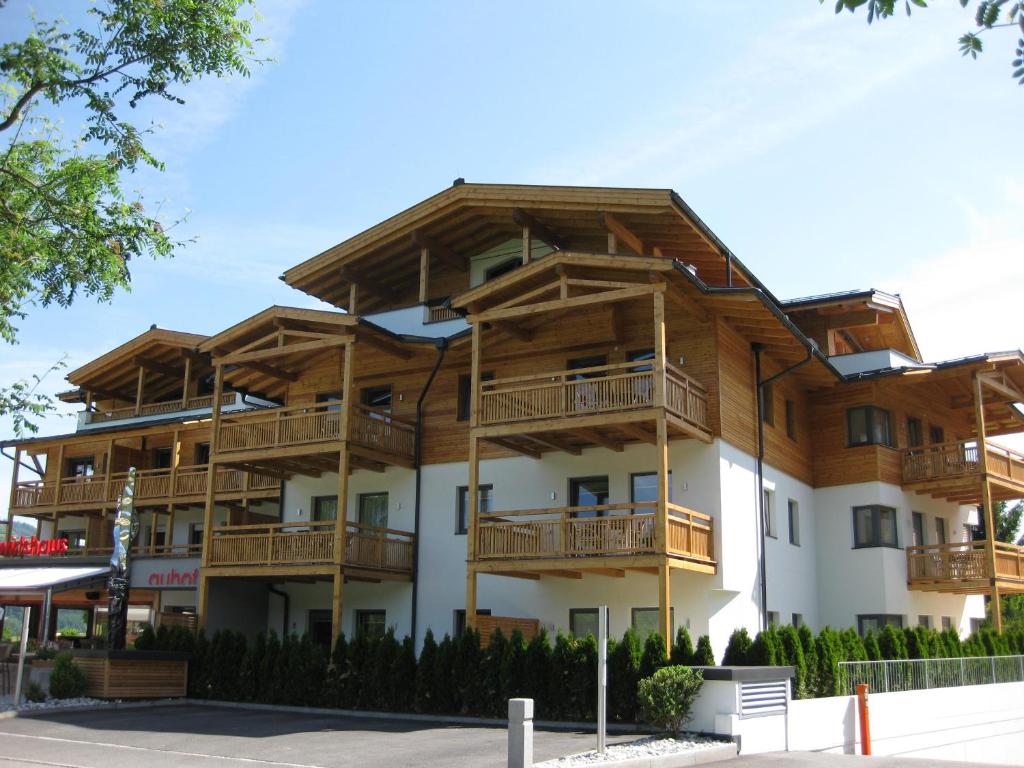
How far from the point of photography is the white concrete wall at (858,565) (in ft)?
90.5

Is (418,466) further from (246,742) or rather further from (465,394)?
(246,742)

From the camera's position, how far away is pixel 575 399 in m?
22.4

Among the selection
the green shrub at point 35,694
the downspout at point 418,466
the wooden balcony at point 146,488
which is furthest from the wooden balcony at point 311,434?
the green shrub at point 35,694

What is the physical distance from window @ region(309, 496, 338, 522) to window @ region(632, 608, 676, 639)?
9415 mm

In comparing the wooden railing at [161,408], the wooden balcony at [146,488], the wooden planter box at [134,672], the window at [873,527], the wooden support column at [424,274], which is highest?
the wooden support column at [424,274]

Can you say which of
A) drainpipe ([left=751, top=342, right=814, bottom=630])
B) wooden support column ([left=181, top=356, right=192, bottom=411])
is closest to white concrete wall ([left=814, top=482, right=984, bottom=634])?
drainpipe ([left=751, top=342, right=814, bottom=630])

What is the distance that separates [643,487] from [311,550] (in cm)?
804

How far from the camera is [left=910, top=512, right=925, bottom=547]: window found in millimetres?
29750

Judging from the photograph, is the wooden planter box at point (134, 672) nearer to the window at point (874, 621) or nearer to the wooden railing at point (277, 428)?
Result: the wooden railing at point (277, 428)

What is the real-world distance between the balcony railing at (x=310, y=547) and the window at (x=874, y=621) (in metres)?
11.7

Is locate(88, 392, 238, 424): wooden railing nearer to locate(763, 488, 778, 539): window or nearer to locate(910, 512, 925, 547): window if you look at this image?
locate(763, 488, 778, 539): window

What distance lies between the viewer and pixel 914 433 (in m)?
30.7

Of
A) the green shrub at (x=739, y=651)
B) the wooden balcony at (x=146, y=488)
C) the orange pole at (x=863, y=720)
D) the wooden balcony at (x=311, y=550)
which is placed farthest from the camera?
the wooden balcony at (x=146, y=488)

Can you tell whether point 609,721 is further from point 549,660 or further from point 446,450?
point 446,450
